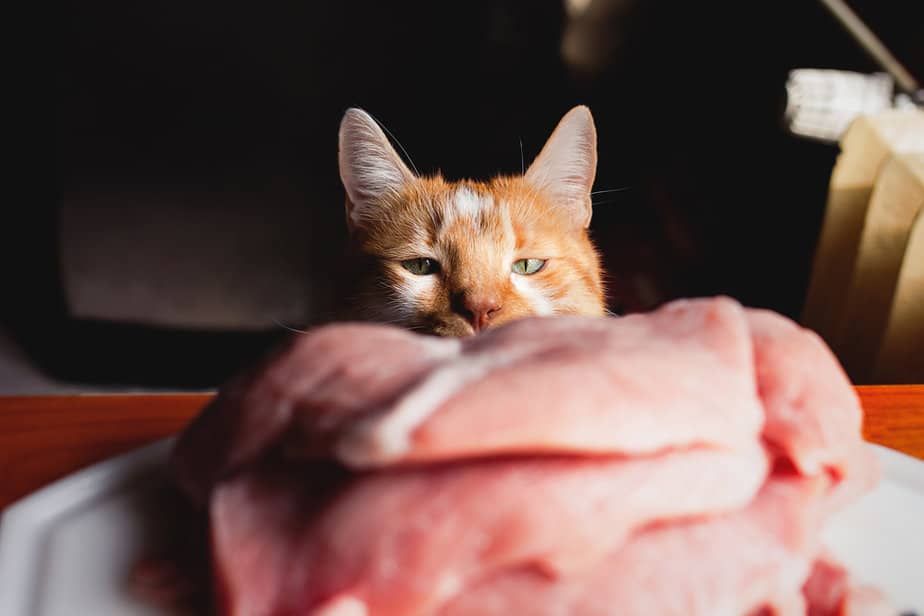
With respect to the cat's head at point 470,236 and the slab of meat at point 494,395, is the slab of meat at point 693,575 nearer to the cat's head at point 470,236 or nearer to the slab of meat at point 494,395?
the slab of meat at point 494,395

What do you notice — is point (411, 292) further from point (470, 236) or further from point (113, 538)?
point (113, 538)

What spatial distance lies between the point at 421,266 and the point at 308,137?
3.57ft

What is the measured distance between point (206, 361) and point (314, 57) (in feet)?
3.09

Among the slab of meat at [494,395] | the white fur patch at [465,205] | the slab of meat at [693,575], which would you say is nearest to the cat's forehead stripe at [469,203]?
the white fur patch at [465,205]

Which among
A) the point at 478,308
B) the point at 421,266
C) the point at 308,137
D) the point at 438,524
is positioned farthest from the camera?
the point at 308,137

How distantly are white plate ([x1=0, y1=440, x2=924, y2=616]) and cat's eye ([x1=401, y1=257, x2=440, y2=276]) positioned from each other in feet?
1.79

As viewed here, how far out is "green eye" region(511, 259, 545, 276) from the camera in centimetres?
118

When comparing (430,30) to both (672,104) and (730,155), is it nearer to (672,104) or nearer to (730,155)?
(672,104)

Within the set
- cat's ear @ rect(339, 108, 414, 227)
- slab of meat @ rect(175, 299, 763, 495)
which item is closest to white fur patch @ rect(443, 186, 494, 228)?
cat's ear @ rect(339, 108, 414, 227)

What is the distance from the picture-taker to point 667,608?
513 millimetres

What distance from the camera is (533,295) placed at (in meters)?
1.15

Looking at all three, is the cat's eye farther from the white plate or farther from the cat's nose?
the white plate

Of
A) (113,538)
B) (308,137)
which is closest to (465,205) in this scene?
(113,538)

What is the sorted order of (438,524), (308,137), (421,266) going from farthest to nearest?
(308,137) < (421,266) < (438,524)
